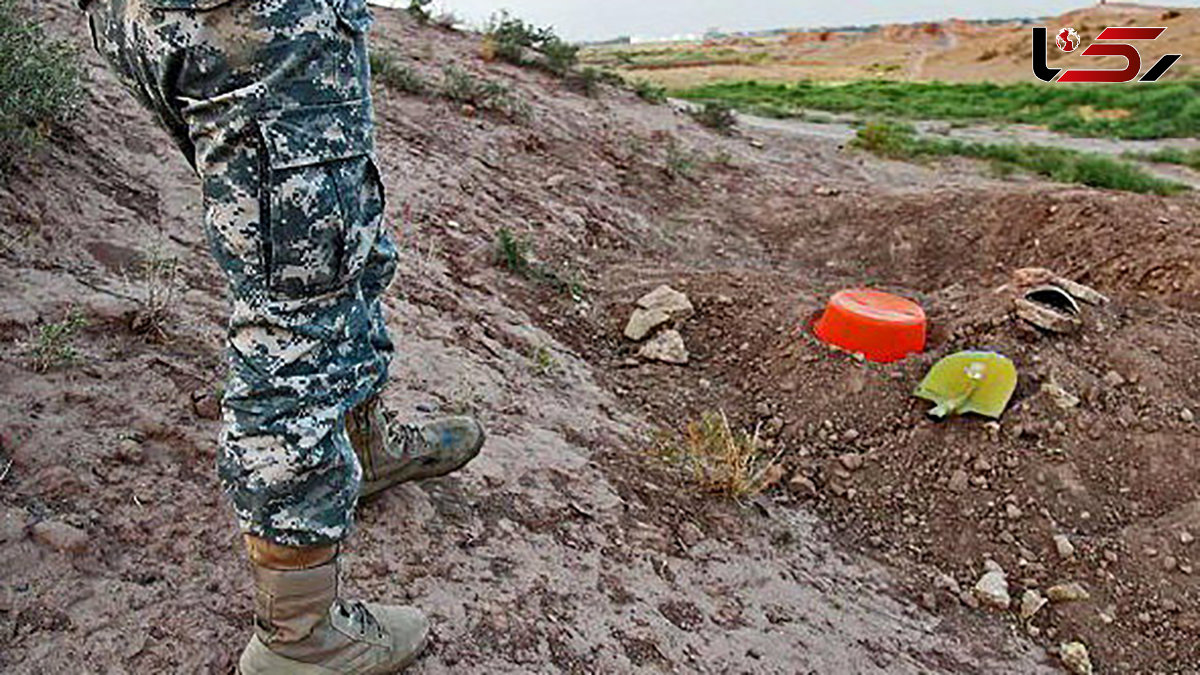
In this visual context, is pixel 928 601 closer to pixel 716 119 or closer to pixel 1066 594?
pixel 1066 594

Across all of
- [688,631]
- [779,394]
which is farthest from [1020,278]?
[688,631]

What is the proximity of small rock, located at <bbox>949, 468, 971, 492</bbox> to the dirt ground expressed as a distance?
13 millimetres

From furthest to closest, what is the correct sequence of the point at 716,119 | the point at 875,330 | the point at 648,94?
the point at 648,94, the point at 716,119, the point at 875,330

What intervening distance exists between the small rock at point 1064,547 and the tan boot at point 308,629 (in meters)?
1.92

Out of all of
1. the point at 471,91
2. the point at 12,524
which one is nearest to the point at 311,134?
the point at 12,524

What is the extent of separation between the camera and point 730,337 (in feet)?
12.6

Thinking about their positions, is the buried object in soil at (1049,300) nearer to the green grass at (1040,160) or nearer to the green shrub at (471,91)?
the green shrub at (471,91)

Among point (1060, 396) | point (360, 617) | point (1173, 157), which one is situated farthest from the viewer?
point (1173, 157)

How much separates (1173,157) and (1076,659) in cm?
935

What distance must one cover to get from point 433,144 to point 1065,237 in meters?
3.20

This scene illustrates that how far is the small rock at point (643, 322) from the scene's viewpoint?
3.82 meters

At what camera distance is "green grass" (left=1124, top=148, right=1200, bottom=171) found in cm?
1005

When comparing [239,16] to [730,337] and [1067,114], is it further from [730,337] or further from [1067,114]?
[1067,114]

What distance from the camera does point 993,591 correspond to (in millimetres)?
2635
